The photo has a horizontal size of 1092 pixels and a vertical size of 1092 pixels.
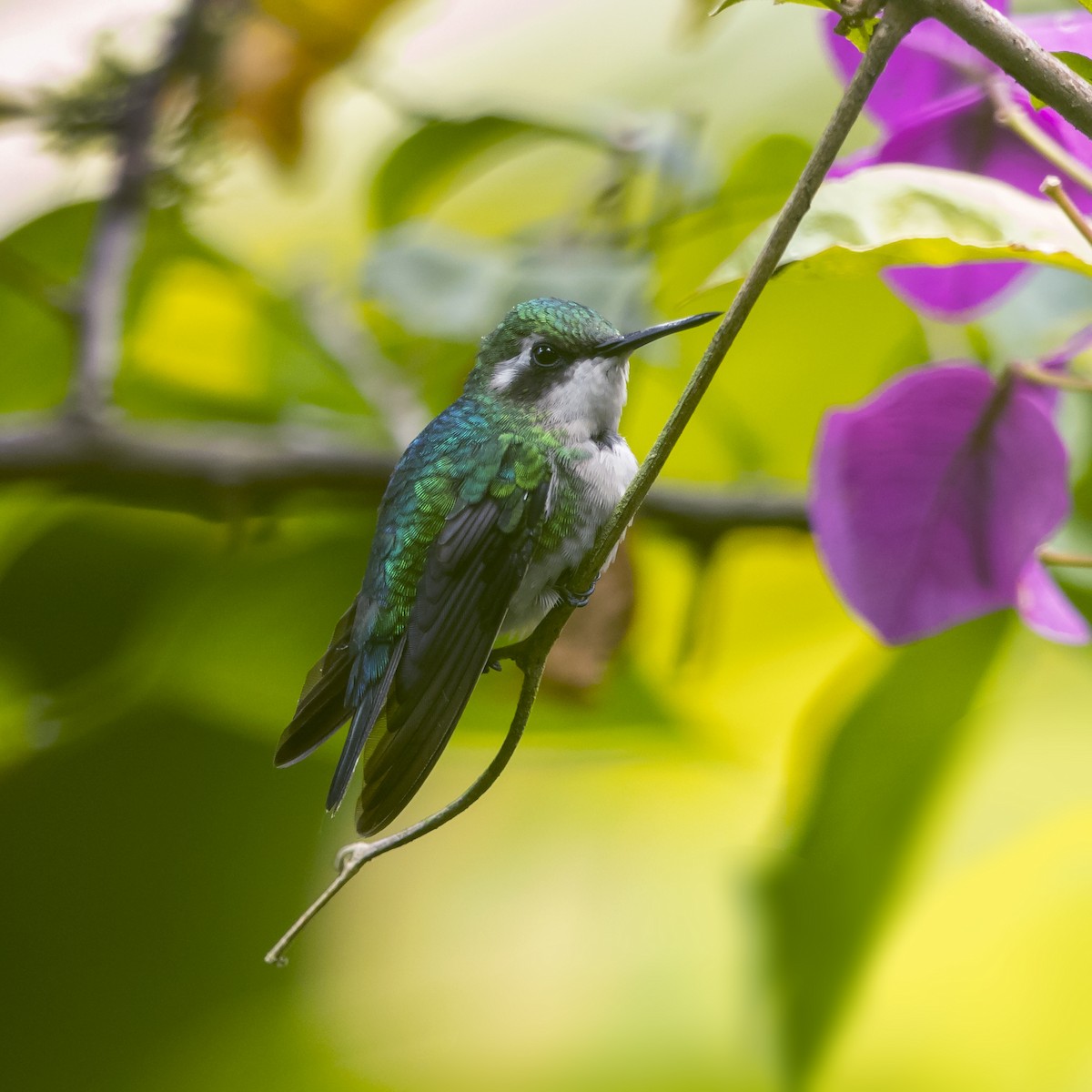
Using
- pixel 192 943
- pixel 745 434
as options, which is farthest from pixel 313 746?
pixel 192 943

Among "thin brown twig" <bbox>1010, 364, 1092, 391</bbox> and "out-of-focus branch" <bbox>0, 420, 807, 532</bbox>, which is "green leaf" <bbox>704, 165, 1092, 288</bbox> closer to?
"thin brown twig" <bbox>1010, 364, 1092, 391</bbox>

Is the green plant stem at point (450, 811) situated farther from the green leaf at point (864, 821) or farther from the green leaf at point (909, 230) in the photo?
the green leaf at point (864, 821)

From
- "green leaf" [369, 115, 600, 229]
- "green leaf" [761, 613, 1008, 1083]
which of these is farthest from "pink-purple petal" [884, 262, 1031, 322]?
"green leaf" [369, 115, 600, 229]

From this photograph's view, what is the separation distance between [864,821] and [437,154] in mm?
547

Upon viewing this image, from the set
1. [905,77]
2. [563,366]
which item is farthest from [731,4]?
[563,366]

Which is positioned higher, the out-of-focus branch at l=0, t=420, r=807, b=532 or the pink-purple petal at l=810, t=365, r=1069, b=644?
the pink-purple petal at l=810, t=365, r=1069, b=644

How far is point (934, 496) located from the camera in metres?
0.43

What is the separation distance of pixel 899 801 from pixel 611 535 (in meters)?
0.50

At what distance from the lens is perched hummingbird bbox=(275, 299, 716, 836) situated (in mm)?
367

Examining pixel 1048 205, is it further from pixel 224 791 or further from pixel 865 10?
pixel 224 791

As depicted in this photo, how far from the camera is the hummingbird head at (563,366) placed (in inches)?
22.4

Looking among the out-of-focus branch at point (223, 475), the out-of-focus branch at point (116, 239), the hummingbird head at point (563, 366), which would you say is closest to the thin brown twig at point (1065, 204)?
the hummingbird head at point (563, 366)

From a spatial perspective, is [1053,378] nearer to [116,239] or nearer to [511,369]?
[511,369]

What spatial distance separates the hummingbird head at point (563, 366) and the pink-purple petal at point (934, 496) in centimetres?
15
